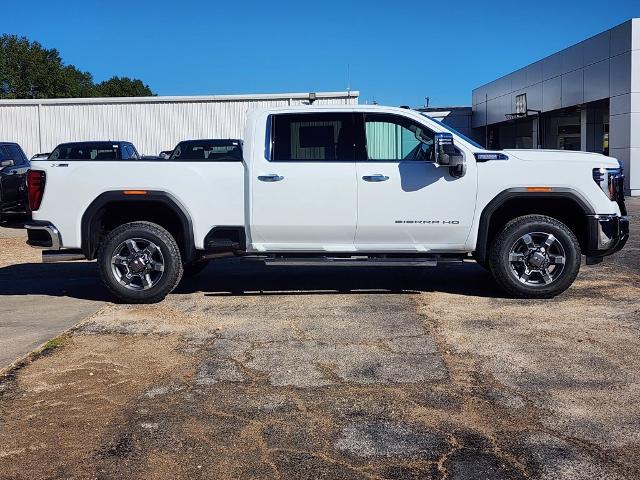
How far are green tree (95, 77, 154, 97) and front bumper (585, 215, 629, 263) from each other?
8005 centimetres

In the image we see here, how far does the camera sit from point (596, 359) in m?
5.54

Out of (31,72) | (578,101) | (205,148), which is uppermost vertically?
(31,72)

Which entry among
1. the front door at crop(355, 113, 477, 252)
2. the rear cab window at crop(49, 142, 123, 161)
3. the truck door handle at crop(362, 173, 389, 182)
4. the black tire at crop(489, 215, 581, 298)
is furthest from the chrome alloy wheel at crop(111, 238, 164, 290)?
the rear cab window at crop(49, 142, 123, 161)

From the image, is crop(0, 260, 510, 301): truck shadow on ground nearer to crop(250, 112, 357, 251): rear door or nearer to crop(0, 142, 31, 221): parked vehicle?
crop(250, 112, 357, 251): rear door

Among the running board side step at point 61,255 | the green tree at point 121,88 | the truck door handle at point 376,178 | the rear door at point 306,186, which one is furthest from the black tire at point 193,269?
the green tree at point 121,88

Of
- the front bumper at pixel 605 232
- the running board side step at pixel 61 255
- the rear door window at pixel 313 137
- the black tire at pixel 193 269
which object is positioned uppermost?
the rear door window at pixel 313 137

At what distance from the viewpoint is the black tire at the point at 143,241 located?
763 cm

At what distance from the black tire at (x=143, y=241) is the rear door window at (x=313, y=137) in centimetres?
146

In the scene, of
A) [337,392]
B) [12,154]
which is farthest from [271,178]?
[12,154]

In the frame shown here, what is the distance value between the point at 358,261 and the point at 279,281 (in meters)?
1.85

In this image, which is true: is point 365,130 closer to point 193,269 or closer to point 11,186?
point 193,269

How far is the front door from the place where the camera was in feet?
24.7

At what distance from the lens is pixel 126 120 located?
89.8ft

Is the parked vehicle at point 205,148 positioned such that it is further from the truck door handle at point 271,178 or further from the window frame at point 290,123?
the truck door handle at point 271,178
